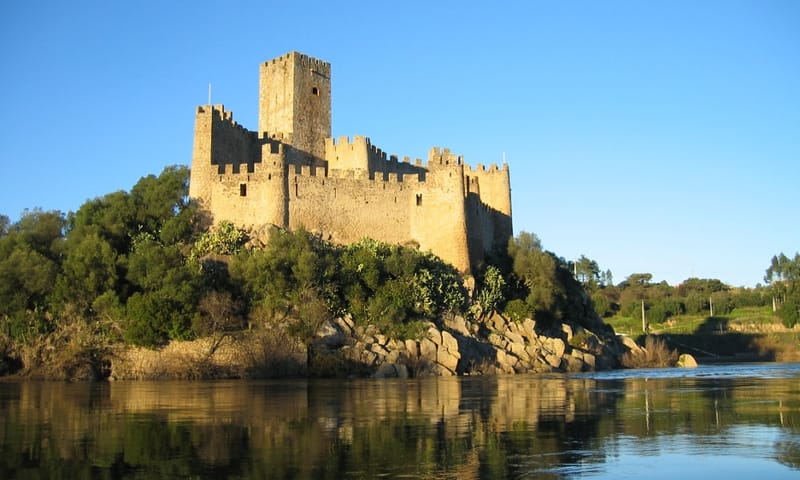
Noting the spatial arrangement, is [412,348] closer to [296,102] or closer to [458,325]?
[458,325]

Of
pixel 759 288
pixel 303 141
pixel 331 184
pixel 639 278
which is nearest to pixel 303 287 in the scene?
pixel 331 184

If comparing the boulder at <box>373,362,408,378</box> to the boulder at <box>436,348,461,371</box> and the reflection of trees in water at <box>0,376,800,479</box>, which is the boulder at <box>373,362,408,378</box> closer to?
the boulder at <box>436,348,461,371</box>

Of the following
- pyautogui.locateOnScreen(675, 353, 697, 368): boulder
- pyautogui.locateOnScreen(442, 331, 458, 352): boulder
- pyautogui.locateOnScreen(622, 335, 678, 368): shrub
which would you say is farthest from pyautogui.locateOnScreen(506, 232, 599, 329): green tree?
pyautogui.locateOnScreen(442, 331, 458, 352): boulder

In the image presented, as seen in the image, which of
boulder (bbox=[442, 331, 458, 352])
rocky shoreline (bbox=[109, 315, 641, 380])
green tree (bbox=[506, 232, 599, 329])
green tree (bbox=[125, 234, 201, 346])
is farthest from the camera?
green tree (bbox=[506, 232, 599, 329])

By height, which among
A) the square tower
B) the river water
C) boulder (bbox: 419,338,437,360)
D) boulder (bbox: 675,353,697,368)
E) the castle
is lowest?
boulder (bbox: 675,353,697,368)

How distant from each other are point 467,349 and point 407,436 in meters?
28.2

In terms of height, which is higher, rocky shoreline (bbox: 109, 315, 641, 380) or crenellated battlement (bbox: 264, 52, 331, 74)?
crenellated battlement (bbox: 264, 52, 331, 74)

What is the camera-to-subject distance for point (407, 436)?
14055 mm

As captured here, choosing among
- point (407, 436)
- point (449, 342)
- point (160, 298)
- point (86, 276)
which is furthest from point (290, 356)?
point (407, 436)

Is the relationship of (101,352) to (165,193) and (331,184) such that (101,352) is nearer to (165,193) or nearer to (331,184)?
(165,193)

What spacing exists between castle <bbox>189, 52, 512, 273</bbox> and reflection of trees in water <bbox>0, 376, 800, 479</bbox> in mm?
21498

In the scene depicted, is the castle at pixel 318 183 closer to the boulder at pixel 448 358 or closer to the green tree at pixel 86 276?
the green tree at pixel 86 276

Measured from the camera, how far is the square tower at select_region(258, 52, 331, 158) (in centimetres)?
5366

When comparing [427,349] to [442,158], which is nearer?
[427,349]
